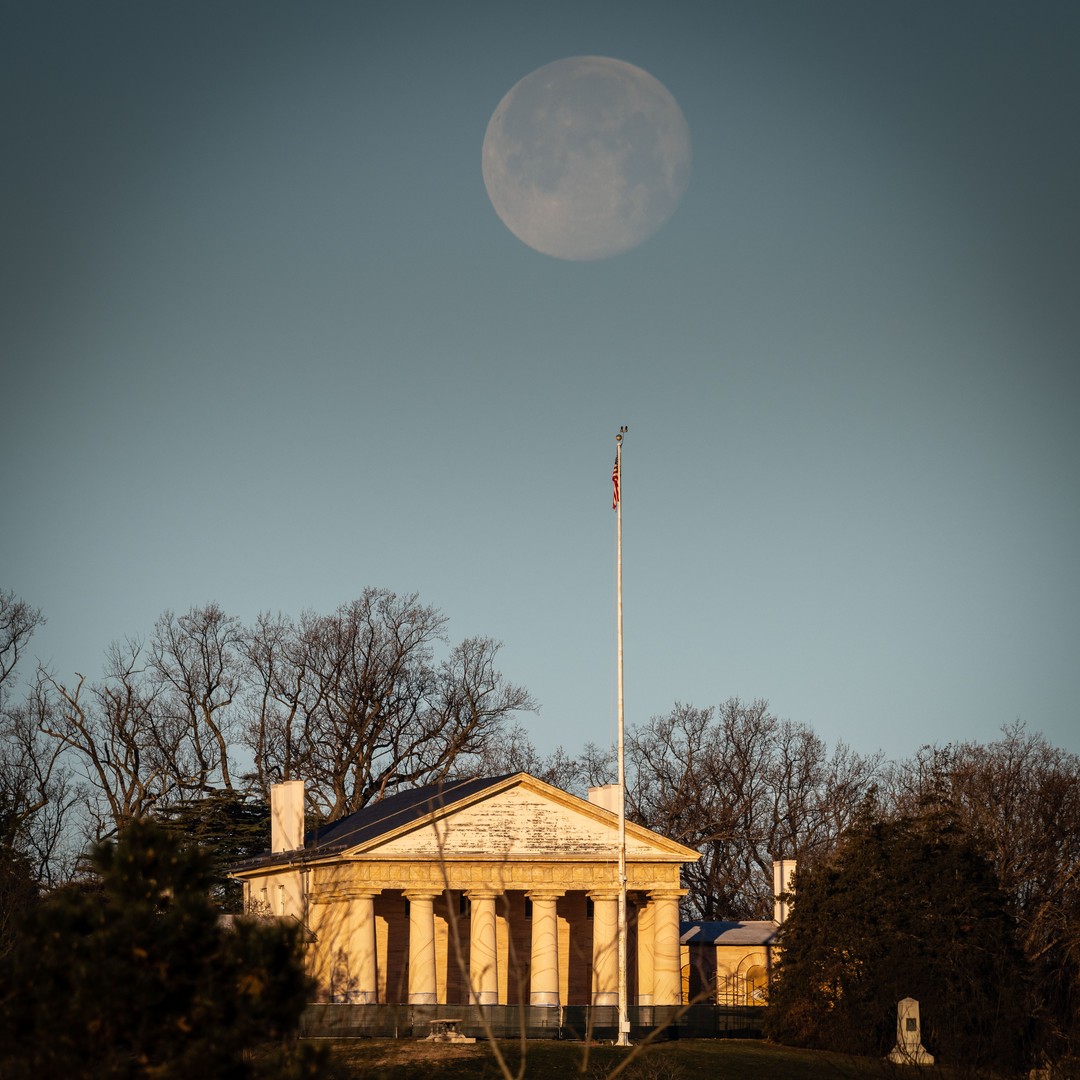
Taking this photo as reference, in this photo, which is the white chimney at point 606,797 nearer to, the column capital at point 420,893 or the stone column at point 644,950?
the stone column at point 644,950

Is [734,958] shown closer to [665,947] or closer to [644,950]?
[644,950]

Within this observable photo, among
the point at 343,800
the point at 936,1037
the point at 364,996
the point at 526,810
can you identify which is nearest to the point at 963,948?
the point at 936,1037

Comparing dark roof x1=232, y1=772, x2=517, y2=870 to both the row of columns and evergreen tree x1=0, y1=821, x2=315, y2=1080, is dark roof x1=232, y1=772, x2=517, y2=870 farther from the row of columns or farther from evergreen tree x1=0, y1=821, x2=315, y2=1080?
evergreen tree x1=0, y1=821, x2=315, y2=1080

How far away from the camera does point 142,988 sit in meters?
13.8

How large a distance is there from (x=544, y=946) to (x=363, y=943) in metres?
6.58

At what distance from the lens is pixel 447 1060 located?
43.1 meters

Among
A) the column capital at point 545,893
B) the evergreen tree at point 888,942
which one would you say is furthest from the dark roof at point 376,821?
the evergreen tree at point 888,942

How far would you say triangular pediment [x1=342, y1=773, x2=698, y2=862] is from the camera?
57.3 metres

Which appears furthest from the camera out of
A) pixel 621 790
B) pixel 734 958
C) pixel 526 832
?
pixel 734 958

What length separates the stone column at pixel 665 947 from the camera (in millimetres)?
58906

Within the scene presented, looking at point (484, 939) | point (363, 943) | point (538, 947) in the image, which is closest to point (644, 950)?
point (538, 947)

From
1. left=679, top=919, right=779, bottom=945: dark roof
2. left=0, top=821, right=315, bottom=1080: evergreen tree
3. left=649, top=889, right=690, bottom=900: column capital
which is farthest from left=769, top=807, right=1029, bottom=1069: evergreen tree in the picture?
left=0, top=821, right=315, bottom=1080: evergreen tree

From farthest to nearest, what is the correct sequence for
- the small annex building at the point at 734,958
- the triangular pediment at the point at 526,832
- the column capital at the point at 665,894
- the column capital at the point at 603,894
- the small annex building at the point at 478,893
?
the small annex building at the point at 734,958
the column capital at the point at 665,894
the column capital at the point at 603,894
the triangular pediment at the point at 526,832
the small annex building at the point at 478,893

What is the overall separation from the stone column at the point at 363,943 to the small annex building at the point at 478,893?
0.12 feet
